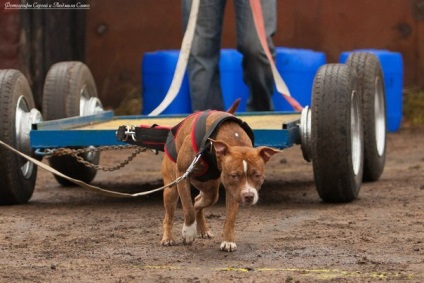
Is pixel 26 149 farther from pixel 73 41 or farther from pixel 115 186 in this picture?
pixel 73 41

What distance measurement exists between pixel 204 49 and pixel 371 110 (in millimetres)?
1414

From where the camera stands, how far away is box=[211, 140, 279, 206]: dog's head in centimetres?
513

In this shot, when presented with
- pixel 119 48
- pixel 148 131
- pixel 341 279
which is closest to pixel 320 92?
pixel 148 131

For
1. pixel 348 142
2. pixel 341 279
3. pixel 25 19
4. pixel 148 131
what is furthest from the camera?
pixel 25 19

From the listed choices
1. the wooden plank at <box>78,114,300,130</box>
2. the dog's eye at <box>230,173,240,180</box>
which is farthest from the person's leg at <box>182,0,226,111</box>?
the dog's eye at <box>230,173,240,180</box>

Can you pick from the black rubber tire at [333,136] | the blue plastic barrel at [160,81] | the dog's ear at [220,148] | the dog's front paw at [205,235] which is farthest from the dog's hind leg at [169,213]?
the blue plastic barrel at [160,81]

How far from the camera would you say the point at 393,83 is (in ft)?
38.4

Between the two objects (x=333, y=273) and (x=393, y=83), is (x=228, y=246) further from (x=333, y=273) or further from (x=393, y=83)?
(x=393, y=83)

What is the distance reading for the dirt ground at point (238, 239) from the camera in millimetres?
4945

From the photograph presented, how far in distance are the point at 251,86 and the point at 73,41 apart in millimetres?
3620

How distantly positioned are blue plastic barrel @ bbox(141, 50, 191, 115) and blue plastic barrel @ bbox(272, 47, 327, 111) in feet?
2.82

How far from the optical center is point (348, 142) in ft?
22.2

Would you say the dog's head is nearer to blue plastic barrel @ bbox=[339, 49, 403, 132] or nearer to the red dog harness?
the red dog harness

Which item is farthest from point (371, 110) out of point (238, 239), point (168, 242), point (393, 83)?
point (393, 83)
